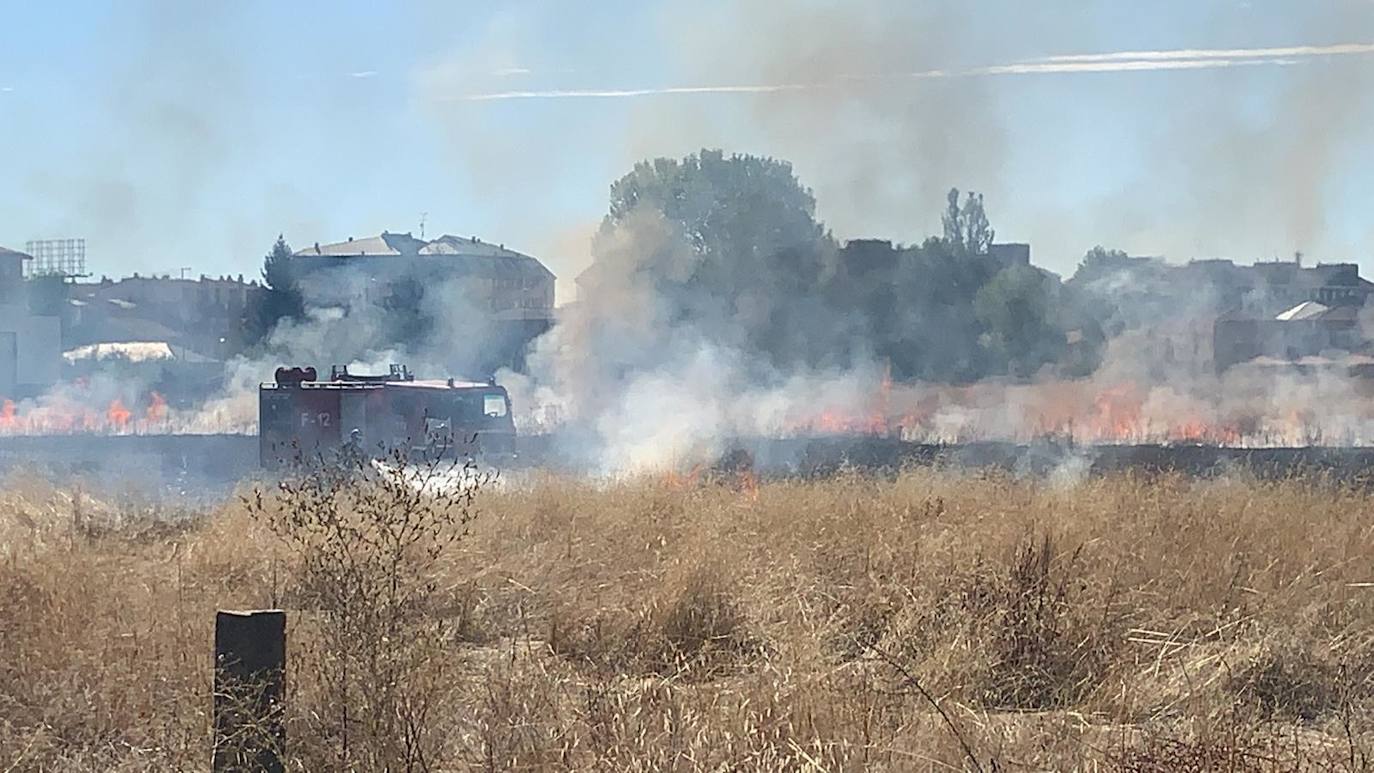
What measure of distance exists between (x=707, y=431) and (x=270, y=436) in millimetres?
7477

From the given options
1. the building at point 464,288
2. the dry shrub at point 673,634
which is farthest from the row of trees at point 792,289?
the dry shrub at point 673,634

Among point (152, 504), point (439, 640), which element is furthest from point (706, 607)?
point (152, 504)

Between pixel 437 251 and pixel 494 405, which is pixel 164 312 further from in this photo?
pixel 494 405

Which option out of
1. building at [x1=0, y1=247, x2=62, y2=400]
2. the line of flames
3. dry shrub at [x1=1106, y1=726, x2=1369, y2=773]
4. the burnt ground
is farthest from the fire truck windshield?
building at [x1=0, y1=247, x2=62, y2=400]

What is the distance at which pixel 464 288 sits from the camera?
129ft

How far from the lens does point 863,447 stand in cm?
2070

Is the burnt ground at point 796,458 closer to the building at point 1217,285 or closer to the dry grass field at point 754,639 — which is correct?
the dry grass field at point 754,639

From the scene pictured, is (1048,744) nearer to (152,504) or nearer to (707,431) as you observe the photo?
(152,504)

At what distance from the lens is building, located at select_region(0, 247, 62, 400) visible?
3628 cm

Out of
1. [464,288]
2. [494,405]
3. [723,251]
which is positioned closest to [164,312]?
[464,288]

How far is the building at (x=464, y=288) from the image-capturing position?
36.2 meters

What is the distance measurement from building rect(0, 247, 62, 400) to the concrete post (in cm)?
3336

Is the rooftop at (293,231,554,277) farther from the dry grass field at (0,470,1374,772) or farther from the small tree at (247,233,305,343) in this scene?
the dry grass field at (0,470,1374,772)

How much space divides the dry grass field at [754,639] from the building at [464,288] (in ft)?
80.0
